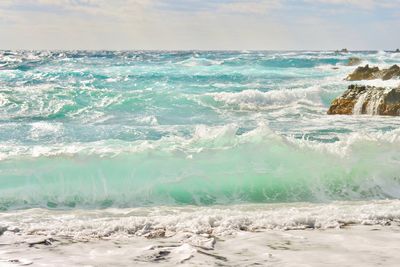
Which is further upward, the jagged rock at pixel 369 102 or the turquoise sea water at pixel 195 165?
the jagged rock at pixel 369 102

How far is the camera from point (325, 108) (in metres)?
18.8

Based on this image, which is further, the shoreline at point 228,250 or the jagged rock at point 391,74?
the jagged rock at point 391,74

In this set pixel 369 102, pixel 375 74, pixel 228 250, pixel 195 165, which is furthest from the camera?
pixel 375 74

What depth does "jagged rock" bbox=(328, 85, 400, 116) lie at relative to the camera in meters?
15.9

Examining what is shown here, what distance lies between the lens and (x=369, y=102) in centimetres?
1622

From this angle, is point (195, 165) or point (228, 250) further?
point (195, 165)

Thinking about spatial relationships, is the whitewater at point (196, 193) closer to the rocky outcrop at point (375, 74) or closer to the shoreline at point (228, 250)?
the shoreline at point (228, 250)

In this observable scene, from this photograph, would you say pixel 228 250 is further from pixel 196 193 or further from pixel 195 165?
pixel 195 165

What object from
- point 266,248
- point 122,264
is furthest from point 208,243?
point 122,264

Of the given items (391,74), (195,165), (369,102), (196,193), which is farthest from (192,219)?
(391,74)

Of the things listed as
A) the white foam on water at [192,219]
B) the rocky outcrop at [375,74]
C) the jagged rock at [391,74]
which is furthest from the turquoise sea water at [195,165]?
the rocky outcrop at [375,74]

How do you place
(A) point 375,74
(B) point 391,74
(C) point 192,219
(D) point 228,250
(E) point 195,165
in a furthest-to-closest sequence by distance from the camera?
(A) point 375,74 < (B) point 391,74 < (E) point 195,165 < (C) point 192,219 < (D) point 228,250

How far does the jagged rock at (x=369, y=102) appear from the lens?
15.9 m

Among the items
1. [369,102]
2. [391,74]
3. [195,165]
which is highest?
[391,74]
